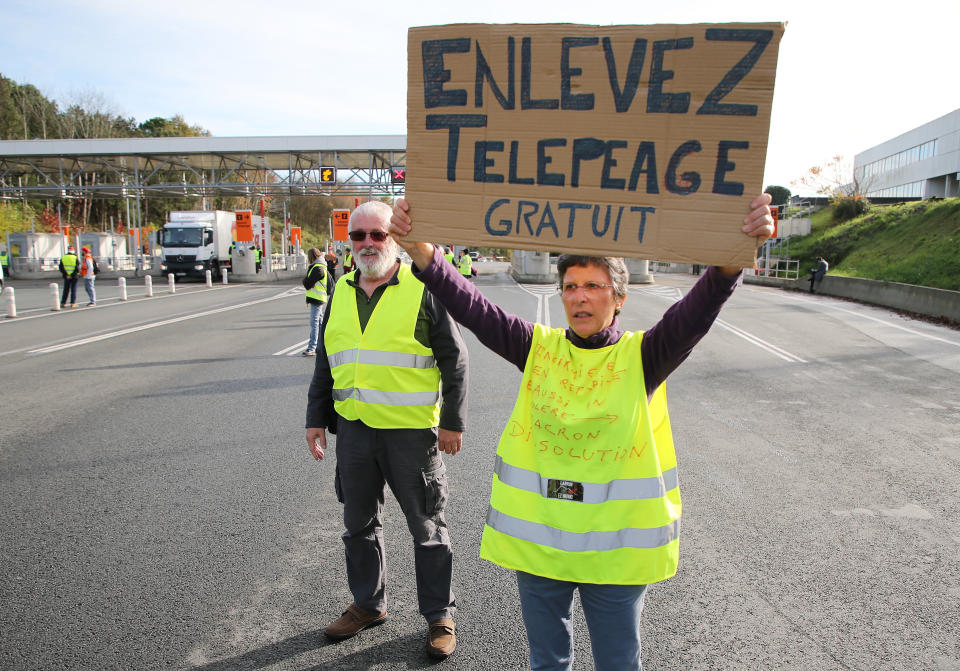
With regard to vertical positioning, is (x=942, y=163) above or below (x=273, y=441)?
above

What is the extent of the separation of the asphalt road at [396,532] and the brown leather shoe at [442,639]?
Answer: 0.06 meters

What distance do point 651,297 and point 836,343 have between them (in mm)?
12388

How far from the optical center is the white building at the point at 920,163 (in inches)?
2119

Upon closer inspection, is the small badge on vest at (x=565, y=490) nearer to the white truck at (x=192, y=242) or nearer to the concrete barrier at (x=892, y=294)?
the concrete barrier at (x=892, y=294)

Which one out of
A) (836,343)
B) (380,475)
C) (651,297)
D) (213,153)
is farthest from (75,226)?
(380,475)

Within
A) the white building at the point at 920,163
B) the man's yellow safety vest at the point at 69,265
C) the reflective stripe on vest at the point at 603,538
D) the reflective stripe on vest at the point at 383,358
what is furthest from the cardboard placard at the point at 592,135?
the white building at the point at 920,163

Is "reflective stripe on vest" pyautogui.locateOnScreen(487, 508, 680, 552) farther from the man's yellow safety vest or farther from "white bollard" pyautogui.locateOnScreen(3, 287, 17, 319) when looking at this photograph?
the man's yellow safety vest

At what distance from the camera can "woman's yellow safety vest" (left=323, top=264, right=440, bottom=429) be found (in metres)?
3.24

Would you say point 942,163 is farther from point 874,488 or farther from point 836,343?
point 874,488

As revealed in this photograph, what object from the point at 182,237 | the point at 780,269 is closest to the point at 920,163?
the point at 780,269

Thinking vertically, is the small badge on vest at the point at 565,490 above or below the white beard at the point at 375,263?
below

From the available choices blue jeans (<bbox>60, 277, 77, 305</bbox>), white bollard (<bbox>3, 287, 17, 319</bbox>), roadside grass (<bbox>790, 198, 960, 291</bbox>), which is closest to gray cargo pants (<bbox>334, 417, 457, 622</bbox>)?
white bollard (<bbox>3, 287, 17, 319</bbox>)

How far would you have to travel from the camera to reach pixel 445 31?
240 centimetres

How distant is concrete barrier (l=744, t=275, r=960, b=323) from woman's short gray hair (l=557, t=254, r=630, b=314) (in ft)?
69.5
